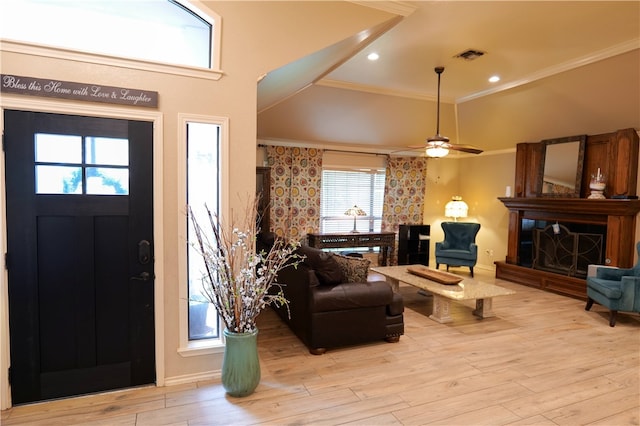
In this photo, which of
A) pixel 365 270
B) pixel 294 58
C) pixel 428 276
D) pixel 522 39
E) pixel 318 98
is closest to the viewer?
pixel 294 58

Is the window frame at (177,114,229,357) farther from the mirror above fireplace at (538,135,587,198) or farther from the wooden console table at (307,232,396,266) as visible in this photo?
the mirror above fireplace at (538,135,587,198)

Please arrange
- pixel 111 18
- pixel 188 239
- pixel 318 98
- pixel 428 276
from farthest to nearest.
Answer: pixel 318 98
pixel 428 276
pixel 188 239
pixel 111 18

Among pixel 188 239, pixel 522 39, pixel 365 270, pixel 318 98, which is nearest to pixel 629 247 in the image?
pixel 522 39

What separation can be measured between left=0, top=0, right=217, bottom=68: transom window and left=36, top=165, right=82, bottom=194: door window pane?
802 millimetres

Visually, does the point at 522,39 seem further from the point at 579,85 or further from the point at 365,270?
the point at 365,270

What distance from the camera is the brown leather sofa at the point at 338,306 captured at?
322cm

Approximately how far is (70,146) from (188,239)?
100cm

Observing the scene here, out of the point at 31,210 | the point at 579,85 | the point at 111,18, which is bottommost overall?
the point at 31,210

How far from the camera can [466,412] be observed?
239 cm

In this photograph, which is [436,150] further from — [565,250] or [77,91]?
[77,91]

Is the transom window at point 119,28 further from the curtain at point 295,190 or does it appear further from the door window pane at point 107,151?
the curtain at point 295,190

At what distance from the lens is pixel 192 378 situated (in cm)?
272

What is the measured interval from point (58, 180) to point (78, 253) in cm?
51

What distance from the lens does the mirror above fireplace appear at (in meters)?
5.40
